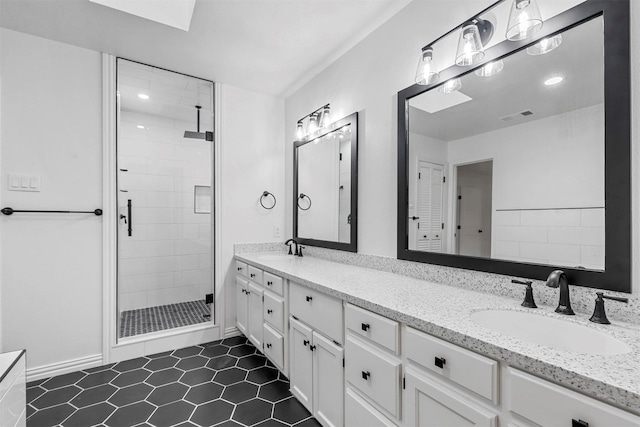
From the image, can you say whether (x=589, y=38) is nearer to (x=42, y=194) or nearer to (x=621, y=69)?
(x=621, y=69)

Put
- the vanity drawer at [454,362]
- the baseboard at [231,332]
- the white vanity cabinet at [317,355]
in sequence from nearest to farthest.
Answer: the vanity drawer at [454,362], the white vanity cabinet at [317,355], the baseboard at [231,332]

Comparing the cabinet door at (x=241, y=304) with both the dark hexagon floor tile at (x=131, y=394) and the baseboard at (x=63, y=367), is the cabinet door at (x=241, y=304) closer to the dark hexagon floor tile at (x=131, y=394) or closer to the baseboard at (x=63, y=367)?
the dark hexagon floor tile at (x=131, y=394)

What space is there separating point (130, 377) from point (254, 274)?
1.16 metres

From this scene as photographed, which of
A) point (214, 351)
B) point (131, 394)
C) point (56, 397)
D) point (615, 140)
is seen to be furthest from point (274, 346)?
point (615, 140)

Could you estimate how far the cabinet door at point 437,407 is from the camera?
0.90m

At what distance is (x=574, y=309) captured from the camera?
1.12 metres

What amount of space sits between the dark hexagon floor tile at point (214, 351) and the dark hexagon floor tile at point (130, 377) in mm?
457

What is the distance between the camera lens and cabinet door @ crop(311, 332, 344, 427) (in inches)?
58.6

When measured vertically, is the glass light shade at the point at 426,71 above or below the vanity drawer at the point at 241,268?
above

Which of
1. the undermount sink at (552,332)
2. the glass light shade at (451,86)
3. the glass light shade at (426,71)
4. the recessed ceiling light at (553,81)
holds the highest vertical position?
the glass light shade at (426,71)

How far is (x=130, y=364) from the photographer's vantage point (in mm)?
2412

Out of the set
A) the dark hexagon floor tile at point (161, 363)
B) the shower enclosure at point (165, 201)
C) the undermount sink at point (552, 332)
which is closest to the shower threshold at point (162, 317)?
the shower enclosure at point (165, 201)

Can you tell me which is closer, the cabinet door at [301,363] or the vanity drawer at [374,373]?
the vanity drawer at [374,373]

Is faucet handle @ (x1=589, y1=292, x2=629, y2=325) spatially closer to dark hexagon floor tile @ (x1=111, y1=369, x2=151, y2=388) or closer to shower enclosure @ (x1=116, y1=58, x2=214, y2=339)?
dark hexagon floor tile @ (x1=111, y1=369, x2=151, y2=388)
